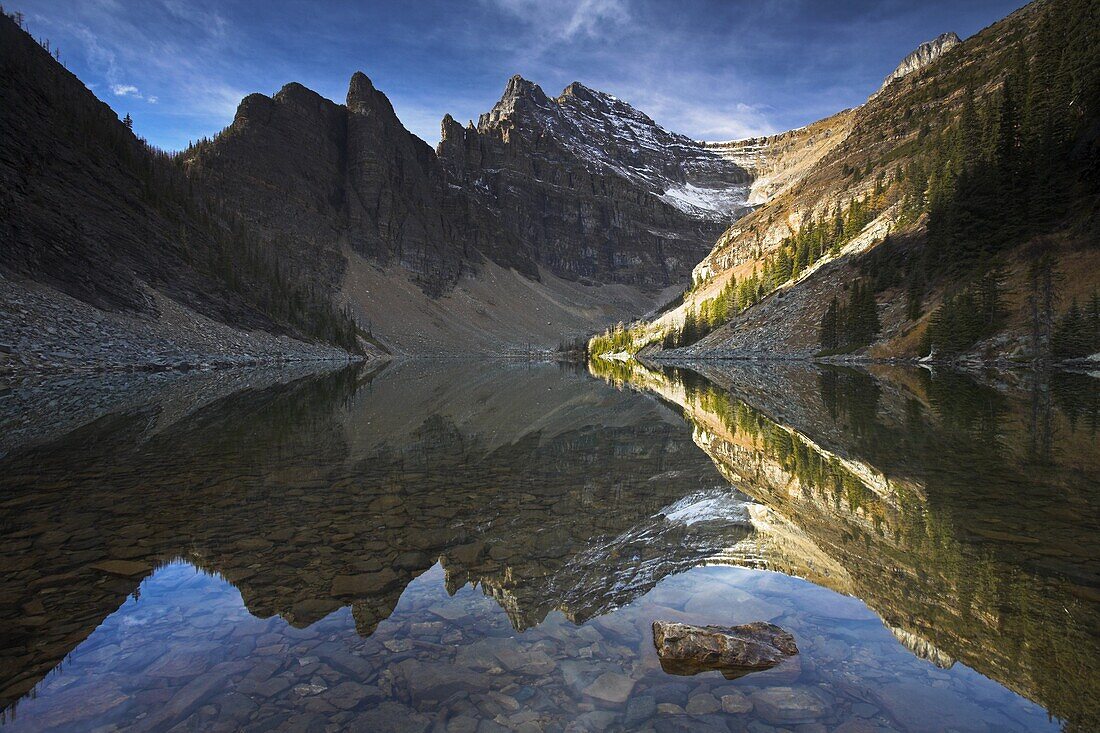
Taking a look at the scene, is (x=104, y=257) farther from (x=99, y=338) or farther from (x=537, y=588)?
(x=537, y=588)

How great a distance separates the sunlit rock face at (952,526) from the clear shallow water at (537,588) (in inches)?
1.8

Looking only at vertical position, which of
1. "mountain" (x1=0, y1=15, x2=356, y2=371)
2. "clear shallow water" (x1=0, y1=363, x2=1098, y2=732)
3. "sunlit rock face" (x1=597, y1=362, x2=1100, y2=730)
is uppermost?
"mountain" (x1=0, y1=15, x2=356, y2=371)

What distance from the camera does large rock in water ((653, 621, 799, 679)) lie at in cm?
484

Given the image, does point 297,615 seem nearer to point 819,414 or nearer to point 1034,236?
point 819,414

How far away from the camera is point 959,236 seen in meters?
62.8

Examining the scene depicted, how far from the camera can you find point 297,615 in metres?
5.87

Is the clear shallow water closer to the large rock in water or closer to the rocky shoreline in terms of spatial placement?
the large rock in water

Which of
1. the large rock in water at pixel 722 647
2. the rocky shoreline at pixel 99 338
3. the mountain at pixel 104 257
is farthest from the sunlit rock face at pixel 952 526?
the mountain at pixel 104 257

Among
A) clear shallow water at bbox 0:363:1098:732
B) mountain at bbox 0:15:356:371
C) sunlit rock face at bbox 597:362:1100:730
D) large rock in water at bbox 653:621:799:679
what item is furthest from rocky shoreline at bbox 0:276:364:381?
large rock in water at bbox 653:621:799:679

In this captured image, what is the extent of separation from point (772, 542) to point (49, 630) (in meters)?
8.70

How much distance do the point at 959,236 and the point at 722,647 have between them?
75965 millimetres

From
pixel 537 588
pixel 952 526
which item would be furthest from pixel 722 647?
pixel 952 526

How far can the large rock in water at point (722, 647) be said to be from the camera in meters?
4.84

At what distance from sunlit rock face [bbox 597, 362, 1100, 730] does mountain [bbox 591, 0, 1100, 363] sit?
38.9 meters
